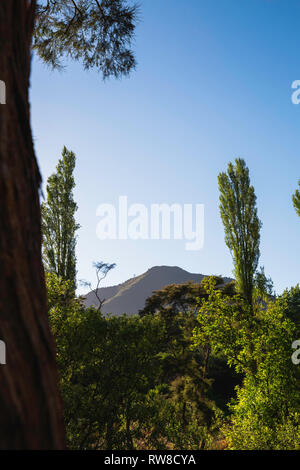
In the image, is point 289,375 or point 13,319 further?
point 289,375

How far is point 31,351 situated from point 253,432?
6694mm

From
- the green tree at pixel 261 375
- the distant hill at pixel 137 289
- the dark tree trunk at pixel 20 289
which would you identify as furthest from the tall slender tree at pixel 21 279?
the distant hill at pixel 137 289

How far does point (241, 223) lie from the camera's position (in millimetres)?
15977

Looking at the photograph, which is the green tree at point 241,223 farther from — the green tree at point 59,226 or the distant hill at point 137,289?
the distant hill at point 137,289

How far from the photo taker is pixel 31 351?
141 cm

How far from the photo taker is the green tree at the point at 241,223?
15133 mm

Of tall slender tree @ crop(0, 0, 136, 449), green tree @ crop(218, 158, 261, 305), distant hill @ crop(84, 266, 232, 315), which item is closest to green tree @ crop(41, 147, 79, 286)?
green tree @ crop(218, 158, 261, 305)

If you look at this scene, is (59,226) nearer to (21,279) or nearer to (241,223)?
(241,223)

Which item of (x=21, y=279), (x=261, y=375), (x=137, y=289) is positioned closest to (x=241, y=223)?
(x=261, y=375)

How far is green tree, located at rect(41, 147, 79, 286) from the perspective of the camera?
52.3ft

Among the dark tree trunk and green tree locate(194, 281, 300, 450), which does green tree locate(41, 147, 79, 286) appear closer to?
green tree locate(194, 281, 300, 450)

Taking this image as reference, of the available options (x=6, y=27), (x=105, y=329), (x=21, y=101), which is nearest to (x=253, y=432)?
(x=105, y=329)

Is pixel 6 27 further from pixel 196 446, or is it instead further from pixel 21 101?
pixel 196 446

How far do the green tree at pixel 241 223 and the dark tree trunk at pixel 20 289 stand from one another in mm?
14479
